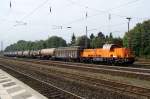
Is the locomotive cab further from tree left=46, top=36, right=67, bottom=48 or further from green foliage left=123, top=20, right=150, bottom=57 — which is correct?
tree left=46, top=36, right=67, bottom=48

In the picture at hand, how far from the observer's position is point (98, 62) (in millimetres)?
→ 47250

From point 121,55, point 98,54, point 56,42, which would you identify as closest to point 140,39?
point 98,54

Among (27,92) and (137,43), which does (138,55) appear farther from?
(27,92)

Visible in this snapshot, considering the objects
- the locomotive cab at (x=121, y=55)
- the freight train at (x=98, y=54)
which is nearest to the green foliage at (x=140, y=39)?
the freight train at (x=98, y=54)

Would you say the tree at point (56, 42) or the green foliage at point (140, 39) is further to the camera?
the tree at point (56, 42)

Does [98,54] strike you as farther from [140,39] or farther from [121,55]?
[140,39]

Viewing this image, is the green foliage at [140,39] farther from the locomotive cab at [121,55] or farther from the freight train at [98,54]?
the locomotive cab at [121,55]

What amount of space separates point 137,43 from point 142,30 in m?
9.48

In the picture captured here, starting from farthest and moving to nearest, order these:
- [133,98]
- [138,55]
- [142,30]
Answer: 1. [142,30]
2. [138,55]
3. [133,98]

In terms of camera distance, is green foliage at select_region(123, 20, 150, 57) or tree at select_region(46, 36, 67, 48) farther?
tree at select_region(46, 36, 67, 48)

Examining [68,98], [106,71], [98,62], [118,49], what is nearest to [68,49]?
[98,62]

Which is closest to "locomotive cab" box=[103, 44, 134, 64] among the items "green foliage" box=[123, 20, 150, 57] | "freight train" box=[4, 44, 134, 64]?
"freight train" box=[4, 44, 134, 64]

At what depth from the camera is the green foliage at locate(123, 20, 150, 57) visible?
3149 inches

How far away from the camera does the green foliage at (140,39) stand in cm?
7999
